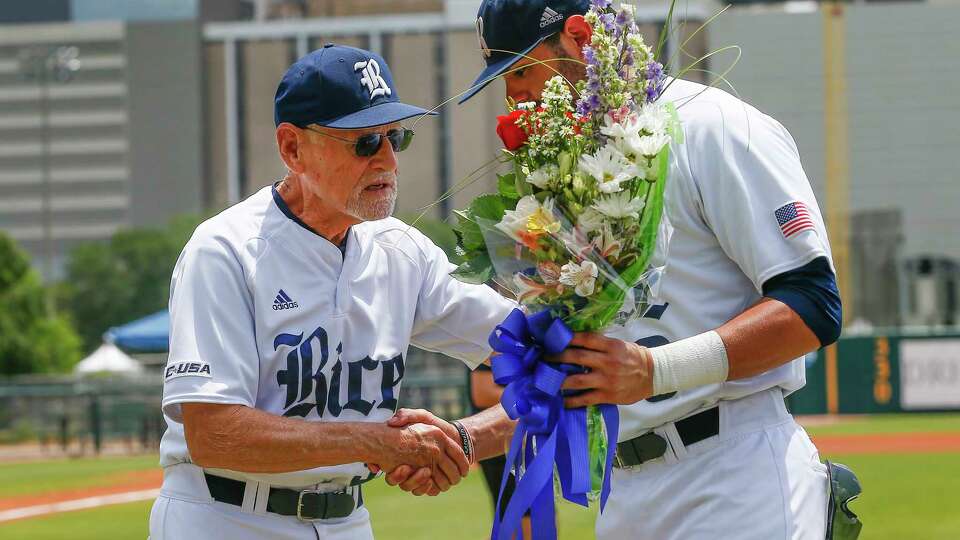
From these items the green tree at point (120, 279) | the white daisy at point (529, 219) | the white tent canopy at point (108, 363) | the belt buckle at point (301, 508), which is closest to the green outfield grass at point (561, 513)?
the belt buckle at point (301, 508)

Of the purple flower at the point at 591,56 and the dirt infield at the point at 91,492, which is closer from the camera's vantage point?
the purple flower at the point at 591,56

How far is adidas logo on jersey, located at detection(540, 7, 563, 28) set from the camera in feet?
11.2

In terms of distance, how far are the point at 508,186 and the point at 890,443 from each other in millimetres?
18493

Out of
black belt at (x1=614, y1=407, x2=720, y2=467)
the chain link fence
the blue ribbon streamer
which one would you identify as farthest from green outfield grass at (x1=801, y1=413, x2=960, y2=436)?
the blue ribbon streamer

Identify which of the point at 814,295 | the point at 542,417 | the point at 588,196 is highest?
the point at 588,196

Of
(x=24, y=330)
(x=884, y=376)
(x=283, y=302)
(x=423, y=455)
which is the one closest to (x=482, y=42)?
(x=283, y=302)

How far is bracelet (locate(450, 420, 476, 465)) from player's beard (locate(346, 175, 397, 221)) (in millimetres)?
652

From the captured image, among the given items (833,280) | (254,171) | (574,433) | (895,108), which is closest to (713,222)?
(833,280)

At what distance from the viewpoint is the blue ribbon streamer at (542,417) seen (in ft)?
10.1

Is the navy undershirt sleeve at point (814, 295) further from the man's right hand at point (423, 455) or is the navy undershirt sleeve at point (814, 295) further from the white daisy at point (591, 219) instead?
the man's right hand at point (423, 455)

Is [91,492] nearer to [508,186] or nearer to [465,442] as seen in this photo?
[465,442]

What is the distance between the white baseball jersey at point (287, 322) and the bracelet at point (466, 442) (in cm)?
21

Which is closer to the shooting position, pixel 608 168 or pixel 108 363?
pixel 608 168

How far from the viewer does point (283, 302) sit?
3.72 m
